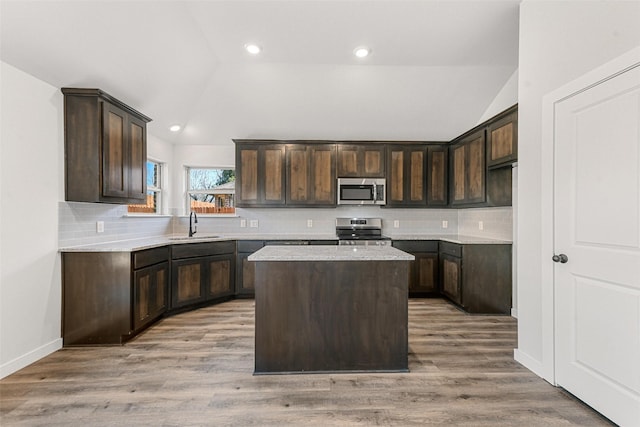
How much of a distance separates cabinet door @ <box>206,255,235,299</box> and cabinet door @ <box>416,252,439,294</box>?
263 centimetres

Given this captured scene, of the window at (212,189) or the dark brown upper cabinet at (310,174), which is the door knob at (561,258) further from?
the window at (212,189)

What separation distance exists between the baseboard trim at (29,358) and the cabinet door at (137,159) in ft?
5.05

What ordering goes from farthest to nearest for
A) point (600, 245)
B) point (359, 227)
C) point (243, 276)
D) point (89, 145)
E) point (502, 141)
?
point (359, 227) < point (243, 276) < point (502, 141) < point (89, 145) < point (600, 245)

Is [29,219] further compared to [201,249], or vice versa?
[201,249]

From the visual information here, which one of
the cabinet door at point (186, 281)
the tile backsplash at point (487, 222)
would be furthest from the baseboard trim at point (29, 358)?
the tile backsplash at point (487, 222)

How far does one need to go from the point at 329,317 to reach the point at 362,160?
9.58ft

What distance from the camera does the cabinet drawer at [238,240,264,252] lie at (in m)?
4.40

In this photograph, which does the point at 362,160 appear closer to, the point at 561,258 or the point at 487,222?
the point at 487,222

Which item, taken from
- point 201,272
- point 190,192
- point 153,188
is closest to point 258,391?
point 201,272

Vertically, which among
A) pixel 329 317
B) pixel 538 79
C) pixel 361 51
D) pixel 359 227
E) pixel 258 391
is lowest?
pixel 258 391

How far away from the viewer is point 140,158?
3545mm

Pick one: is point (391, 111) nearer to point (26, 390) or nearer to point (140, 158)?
point (140, 158)

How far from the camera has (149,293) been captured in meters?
3.23

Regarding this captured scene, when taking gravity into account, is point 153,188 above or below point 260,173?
below
